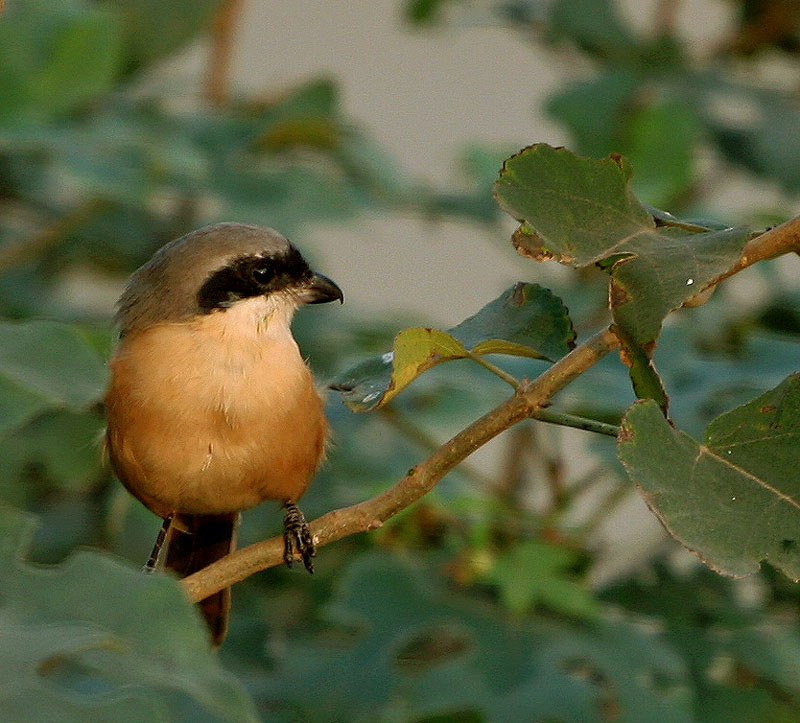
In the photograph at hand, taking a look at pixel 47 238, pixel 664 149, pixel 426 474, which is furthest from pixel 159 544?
pixel 664 149

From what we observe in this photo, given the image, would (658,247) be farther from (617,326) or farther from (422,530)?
(422,530)

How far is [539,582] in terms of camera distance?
2.56 meters

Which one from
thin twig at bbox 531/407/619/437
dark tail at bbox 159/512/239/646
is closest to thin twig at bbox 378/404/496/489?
dark tail at bbox 159/512/239/646

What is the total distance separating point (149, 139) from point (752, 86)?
176 cm

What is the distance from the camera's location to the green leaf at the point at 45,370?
1.21 m

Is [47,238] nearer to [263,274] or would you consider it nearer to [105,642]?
[263,274]

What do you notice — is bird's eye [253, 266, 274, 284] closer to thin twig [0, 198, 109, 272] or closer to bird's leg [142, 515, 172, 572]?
bird's leg [142, 515, 172, 572]

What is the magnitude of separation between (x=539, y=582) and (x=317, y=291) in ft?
2.32

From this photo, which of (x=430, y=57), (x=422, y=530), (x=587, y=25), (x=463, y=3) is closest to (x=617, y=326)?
(x=422, y=530)

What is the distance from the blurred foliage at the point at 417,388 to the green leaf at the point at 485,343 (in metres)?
0.51

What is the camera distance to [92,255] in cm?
333

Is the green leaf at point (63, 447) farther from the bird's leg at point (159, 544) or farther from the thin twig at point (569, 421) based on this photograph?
the thin twig at point (569, 421)

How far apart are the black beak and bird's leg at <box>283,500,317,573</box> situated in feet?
1.21

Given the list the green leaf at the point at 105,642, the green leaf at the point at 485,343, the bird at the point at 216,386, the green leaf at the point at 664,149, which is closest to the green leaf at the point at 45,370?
the green leaf at the point at 105,642
